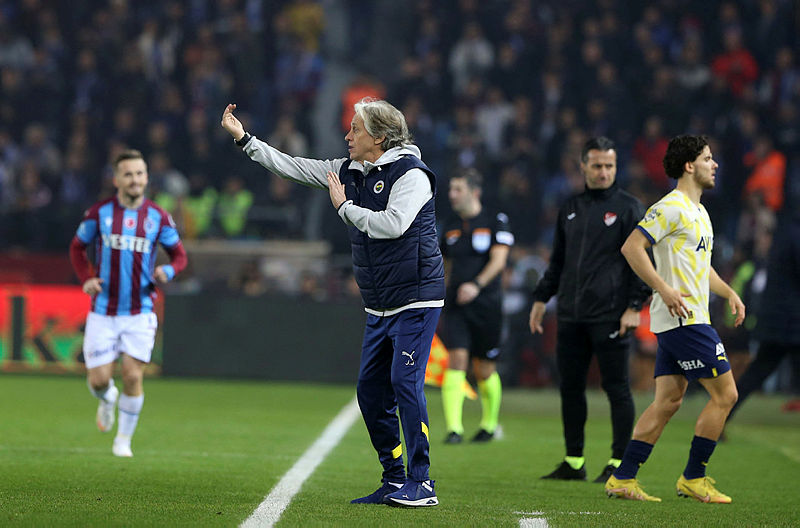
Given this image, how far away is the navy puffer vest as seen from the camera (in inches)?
240

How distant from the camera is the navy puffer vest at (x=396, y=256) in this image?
6.09 m

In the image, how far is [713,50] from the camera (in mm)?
20156

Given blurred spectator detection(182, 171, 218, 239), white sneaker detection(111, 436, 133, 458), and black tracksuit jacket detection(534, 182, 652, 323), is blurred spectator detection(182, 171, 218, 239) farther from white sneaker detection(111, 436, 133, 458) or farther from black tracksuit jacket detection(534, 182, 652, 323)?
black tracksuit jacket detection(534, 182, 652, 323)

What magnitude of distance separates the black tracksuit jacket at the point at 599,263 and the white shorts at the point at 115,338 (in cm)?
307

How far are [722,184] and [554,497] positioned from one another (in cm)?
1222

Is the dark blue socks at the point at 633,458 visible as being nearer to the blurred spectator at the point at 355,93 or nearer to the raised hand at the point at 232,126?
the raised hand at the point at 232,126

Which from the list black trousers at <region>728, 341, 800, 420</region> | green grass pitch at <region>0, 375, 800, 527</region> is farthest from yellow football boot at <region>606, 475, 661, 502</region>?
black trousers at <region>728, 341, 800, 420</region>

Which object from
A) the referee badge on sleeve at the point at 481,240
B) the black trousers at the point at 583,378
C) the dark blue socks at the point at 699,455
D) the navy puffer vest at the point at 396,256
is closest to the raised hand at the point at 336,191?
the navy puffer vest at the point at 396,256

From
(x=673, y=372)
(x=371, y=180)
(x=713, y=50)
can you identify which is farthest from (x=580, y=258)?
(x=713, y=50)

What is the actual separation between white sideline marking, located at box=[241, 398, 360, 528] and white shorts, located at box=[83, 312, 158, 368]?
1.44m

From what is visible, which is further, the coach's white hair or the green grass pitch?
the coach's white hair

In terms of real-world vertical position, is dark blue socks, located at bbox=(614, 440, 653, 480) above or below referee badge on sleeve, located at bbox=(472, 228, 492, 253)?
below

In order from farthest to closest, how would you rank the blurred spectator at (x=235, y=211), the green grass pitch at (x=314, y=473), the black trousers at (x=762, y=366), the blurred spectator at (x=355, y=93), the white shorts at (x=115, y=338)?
the blurred spectator at (x=355, y=93), the blurred spectator at (x=235, y=211), the black trousers at (x=762, y=366), the white shorts at (x=115, y=338), the green grass pitch at (x=314, y=473)

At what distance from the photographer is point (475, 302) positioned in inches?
405
